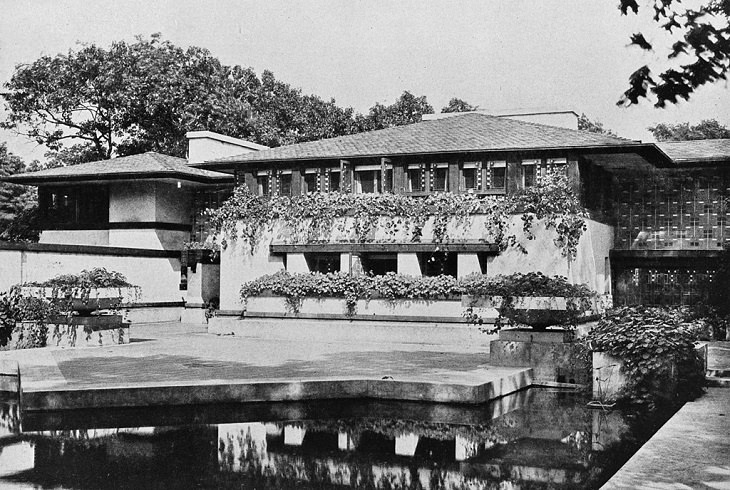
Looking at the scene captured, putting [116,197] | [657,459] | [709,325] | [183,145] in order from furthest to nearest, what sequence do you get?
[183,145]
[116,197]
[709,325]
[657,459]

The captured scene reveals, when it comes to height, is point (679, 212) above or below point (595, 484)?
above

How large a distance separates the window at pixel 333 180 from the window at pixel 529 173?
17.1 ft

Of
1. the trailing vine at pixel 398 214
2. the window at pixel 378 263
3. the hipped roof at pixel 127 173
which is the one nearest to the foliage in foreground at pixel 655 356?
the trailing vine at pixel 398 214

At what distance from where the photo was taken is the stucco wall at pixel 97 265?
22.1 m

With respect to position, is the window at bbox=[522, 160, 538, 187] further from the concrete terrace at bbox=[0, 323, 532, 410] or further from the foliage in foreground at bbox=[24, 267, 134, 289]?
the foliage in foreground at bbox=[24, 267, 134, 289]

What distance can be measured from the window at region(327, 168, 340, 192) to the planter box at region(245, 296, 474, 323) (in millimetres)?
3991

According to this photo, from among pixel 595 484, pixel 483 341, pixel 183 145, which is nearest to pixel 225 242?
pixel 483 341

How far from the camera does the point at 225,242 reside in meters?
25.0

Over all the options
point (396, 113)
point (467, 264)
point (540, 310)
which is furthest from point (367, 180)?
point (396, 113)

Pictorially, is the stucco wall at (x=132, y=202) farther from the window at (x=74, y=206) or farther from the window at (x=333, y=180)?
the window at (x=333, y=180)

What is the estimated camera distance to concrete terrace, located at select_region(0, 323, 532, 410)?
38.4 ft

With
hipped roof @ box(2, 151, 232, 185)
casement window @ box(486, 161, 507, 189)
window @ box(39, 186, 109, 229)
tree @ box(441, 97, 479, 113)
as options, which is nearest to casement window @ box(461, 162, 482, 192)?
casement window @ box(486, 161, 507, 189)

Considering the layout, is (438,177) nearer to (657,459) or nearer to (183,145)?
(657,459)

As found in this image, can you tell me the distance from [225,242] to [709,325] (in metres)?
13.2
